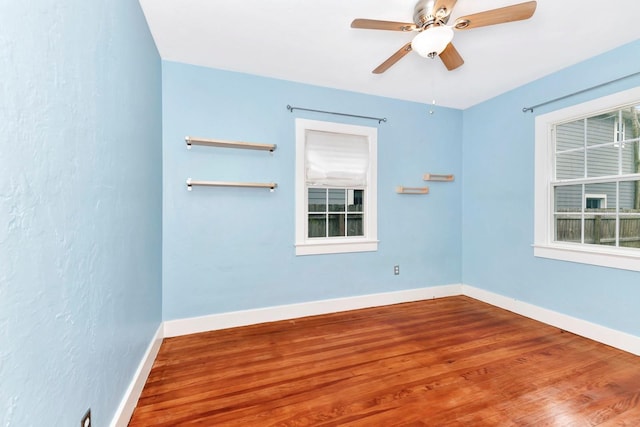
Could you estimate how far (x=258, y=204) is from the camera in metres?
3.04

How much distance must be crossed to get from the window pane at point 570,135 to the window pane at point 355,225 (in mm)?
2268

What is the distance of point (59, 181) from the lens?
3.24ft

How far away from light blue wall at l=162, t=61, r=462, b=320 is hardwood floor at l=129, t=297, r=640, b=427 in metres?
0.47

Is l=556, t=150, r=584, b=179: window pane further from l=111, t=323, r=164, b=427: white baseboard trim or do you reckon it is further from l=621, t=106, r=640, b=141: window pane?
l=111, t=323, r=164, b=427: white baseboard trim

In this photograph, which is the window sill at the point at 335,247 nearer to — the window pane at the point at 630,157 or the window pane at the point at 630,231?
the window pane at the point at 630,231

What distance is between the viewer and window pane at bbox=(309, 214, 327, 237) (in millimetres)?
3350

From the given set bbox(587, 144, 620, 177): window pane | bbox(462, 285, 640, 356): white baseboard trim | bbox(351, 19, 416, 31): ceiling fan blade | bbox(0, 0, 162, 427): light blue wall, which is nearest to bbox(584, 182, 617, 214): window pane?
bbox(587, 144, 620, 177): window pane

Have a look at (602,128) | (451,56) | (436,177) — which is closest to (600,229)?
(602,128)

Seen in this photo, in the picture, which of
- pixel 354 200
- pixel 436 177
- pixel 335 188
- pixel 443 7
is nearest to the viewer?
pixel 443 7

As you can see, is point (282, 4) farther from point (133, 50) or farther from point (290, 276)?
point (290, 276)

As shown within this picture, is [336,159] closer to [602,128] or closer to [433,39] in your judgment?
[433,39]

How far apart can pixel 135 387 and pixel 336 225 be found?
2.38 meters

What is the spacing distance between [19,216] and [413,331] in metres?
2.96

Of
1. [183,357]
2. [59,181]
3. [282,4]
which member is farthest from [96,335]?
Answer: [282,4]
